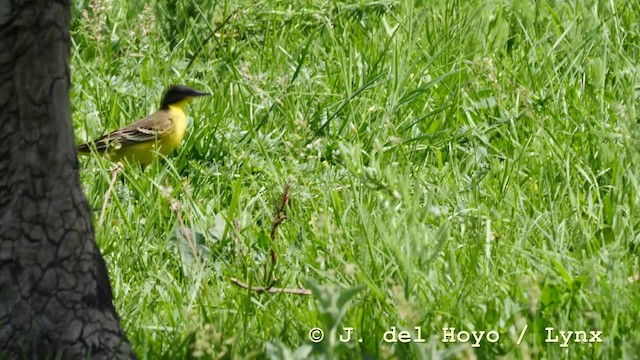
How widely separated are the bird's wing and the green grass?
0.38 feet

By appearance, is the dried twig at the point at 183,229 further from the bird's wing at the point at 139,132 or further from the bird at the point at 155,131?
the bird at the point at 155,131

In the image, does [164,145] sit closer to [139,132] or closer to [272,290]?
[139,132]

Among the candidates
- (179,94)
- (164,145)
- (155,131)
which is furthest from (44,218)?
(179,94)

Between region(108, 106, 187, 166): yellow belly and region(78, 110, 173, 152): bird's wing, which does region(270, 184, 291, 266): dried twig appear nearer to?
region(78, 110, 173, 152): bird's wing

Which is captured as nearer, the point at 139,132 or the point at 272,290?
the point at 272,290

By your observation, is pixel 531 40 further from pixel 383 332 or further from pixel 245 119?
pixel 383 332

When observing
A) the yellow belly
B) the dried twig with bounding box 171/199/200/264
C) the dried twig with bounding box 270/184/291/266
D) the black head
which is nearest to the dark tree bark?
the dried twig with bounding box 171/199/200/264

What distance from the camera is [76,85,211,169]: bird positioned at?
5.77 metres

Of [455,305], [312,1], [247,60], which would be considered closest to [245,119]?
[247,60]

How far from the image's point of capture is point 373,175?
394 centimetres

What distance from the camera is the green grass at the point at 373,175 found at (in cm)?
384

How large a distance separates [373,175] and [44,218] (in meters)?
1.09

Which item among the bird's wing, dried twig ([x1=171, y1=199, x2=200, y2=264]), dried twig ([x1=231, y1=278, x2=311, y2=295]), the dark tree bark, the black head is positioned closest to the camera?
the dark tree bark

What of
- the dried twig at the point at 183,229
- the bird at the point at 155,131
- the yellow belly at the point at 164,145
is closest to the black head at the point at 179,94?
the bird at the point at 155,131
